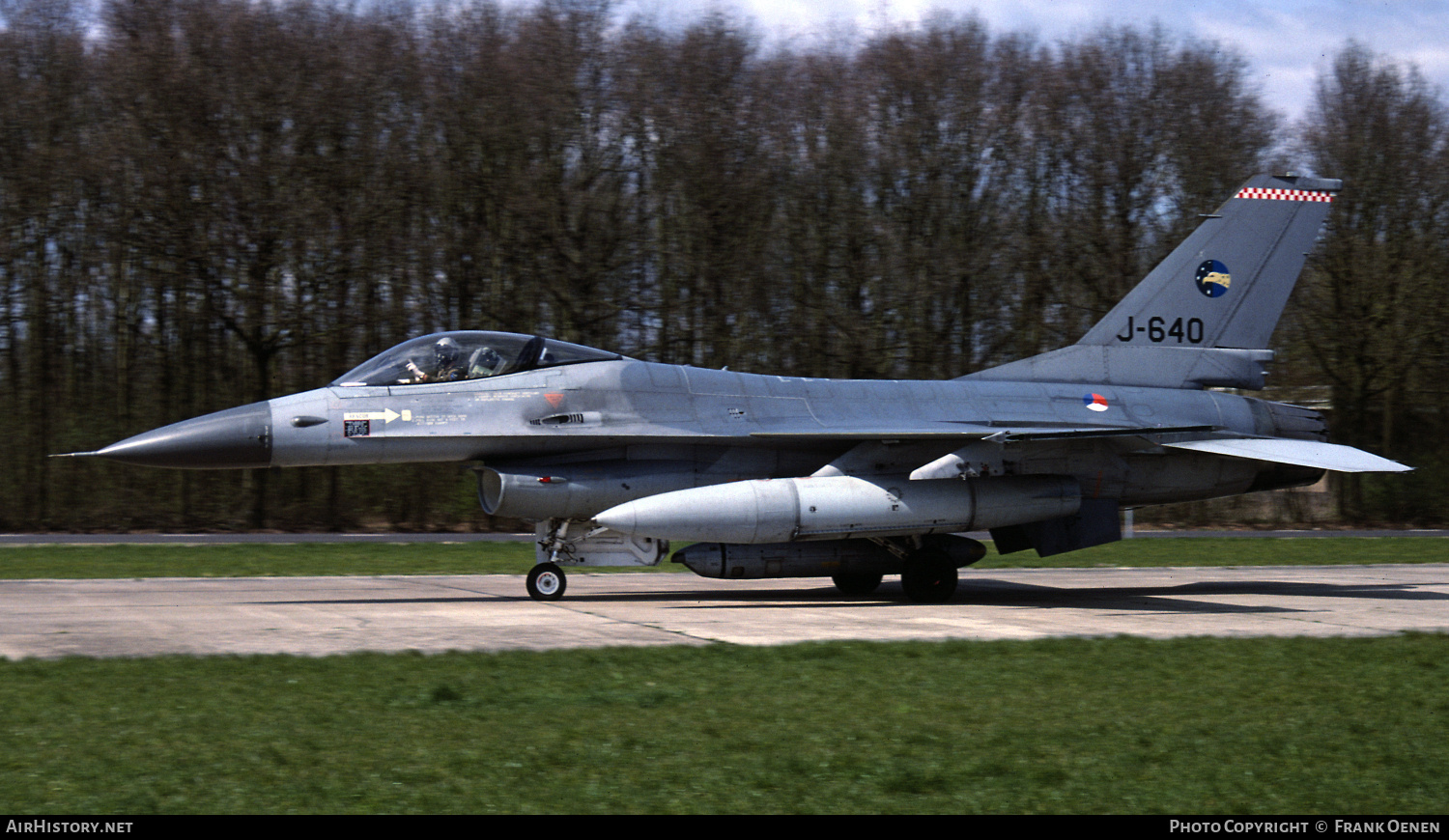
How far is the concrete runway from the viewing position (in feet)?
32.6

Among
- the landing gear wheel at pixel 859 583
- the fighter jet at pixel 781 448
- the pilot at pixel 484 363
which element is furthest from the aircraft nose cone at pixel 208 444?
the landing gear wheel at pixel 859 583

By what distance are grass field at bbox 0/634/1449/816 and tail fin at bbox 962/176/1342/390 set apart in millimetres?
7963

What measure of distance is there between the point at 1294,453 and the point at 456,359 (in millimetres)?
9707

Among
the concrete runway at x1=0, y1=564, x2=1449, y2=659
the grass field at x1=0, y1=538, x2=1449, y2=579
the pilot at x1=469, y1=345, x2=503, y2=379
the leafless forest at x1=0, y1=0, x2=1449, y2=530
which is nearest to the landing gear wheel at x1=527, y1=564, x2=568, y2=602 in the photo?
the concrete runway at x1=0, y1=564, x2=1449, y2=659

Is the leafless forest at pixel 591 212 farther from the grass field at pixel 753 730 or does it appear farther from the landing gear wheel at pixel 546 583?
the grass field at pixel 753 730

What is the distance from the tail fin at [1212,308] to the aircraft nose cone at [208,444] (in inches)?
360

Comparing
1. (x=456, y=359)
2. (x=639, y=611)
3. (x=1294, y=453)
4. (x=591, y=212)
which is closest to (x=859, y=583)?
(x=639, y=611)

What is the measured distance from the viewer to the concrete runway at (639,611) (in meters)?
9.94

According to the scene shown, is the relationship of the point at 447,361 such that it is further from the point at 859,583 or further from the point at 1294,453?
the point at 1294,453

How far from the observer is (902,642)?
380 inches

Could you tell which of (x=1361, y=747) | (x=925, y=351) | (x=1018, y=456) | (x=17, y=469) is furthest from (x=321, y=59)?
(x=1361, y=747)

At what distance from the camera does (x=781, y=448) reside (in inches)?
578

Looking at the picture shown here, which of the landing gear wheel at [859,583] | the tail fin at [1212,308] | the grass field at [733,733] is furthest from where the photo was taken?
the tail fin at [1212,308]
